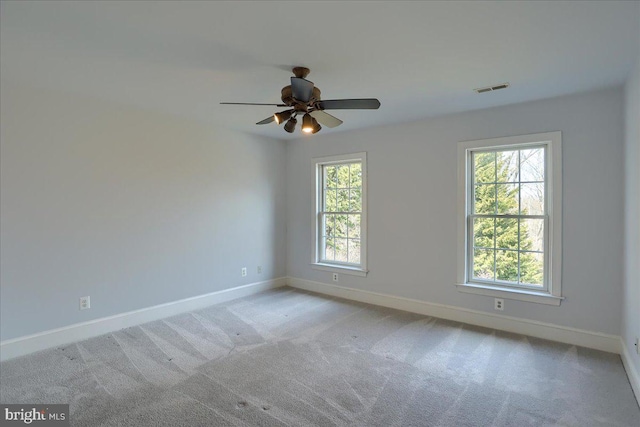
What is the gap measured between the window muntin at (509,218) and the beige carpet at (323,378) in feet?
2.24

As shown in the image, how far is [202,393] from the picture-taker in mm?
2369

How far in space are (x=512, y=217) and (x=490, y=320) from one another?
118 centimetres

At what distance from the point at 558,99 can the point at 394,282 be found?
9.05 feet

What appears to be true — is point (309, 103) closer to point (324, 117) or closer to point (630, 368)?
point (324, 117)

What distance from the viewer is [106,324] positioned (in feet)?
11.5

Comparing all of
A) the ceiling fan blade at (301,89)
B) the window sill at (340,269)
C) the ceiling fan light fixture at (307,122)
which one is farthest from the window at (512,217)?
the ceiling fan blade at (301,89)

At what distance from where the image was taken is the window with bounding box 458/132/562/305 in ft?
11.1

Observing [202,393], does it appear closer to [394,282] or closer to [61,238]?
[61,238]

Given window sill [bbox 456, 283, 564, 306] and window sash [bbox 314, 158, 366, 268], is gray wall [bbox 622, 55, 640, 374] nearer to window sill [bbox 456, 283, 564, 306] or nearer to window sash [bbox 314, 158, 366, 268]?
window sill [bbox 456, 283, 564, 306]

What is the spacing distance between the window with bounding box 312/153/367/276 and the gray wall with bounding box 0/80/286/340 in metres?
1.06

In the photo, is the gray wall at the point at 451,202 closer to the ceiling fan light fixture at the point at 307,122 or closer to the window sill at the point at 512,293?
the window sill at the point at 512,293

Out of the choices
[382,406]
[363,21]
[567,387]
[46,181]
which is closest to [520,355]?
[567,387]

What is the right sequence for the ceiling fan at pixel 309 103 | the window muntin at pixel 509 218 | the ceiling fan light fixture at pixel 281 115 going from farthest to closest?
the window muntin at pixel 509 218, the ceiling fan light fixture at pixel 281 115, the ceiling fan at pixel 309 103

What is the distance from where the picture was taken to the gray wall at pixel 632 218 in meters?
2.41
